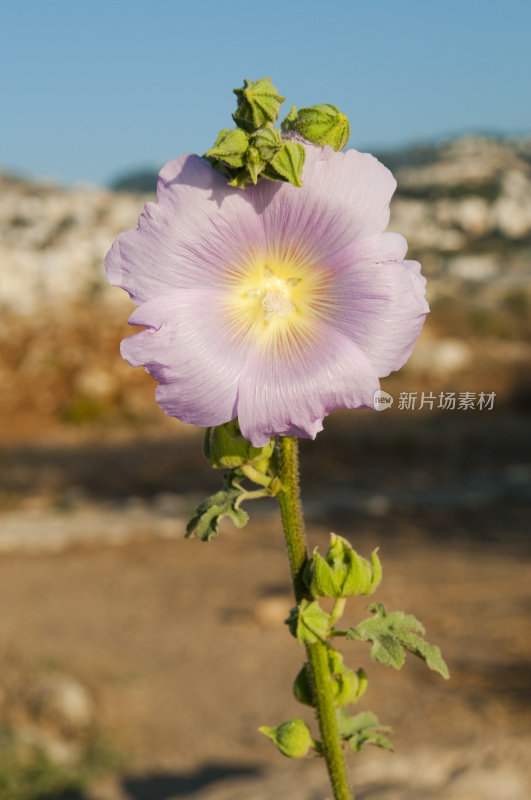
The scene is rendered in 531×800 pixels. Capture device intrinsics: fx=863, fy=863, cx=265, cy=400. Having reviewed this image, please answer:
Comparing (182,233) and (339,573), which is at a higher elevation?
(182,233)

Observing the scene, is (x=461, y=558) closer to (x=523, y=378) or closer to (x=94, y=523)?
(x=94, y=523)

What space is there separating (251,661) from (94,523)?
371 cm

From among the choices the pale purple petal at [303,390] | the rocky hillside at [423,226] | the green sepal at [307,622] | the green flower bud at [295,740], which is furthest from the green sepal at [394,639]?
the rocky hillside at [423,226]

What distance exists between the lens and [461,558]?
24.8ft

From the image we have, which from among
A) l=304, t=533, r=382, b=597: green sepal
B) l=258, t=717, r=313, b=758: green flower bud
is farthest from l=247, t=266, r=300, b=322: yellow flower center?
l=258, t=717, r=313, b=758: green flower bud

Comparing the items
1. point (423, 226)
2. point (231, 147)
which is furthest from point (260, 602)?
point (423, 226)

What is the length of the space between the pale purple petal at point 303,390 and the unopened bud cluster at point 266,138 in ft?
0.76

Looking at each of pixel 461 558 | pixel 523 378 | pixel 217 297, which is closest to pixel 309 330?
pixel 217 297

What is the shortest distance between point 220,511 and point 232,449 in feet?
0.28

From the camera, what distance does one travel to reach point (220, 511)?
1.19 m

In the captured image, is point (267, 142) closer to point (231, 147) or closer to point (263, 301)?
point (231, 147)

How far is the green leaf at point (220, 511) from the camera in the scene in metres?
1.17

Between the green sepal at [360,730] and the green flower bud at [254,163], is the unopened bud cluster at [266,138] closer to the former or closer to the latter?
the green flower bud at [254,163]

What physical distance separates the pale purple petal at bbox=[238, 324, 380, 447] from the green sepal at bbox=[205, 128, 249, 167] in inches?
10.5
